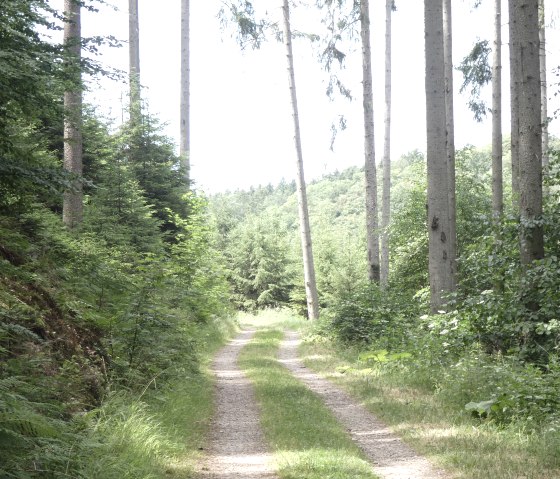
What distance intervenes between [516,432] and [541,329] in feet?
7.82

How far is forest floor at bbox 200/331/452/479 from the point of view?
6180 millimetres

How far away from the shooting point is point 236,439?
7.60m

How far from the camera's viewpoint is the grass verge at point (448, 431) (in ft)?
19.2

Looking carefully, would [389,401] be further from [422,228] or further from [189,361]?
[422,228]

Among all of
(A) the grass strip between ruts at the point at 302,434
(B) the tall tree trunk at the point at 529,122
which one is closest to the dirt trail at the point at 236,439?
(A) the grass strip between ruts at the point at 302,434

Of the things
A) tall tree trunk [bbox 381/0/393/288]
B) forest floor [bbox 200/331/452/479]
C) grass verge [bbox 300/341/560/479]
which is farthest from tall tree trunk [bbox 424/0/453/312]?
tall tree trunk [bbox 381/0/393/288]

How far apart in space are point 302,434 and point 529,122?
19.7 ft

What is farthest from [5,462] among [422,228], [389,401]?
[422,228]

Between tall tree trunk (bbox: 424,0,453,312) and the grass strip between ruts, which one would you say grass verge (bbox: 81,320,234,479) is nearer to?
the grass strip between ruts

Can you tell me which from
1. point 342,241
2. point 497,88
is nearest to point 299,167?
point 497,88

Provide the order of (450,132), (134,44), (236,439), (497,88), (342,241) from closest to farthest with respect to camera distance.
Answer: (236,439)
(450,132)
(497,88)
(134,44)
(342,241)

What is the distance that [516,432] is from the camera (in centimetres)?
694

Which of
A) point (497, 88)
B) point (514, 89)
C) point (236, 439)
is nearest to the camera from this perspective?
point (236, 439)

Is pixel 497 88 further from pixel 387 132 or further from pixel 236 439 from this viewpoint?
pixel 236 439
